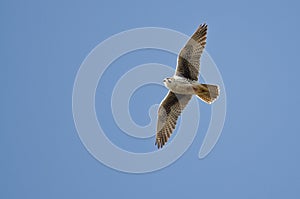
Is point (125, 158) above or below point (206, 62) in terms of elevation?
below

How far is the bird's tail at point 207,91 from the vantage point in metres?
20.8

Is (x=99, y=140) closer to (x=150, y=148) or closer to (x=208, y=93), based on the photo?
(x=150, y=148)

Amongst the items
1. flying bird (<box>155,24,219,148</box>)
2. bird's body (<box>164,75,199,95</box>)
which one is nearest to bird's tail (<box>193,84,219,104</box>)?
flying bird (<box>155,24,219,148</box>)

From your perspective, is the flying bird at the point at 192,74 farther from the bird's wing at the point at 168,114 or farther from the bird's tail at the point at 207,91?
the bird's wing at the point at 168,114

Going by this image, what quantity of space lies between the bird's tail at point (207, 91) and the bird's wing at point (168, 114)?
1007 millimetres

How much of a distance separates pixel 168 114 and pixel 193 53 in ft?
8.61

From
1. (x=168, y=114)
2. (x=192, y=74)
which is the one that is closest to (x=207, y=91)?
(x=192, y=74)

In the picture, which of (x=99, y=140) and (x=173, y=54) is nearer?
(x=99, y=140)

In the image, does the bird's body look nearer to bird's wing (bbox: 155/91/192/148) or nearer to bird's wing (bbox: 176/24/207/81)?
bird's wing (bbox: 176/24/207/81)

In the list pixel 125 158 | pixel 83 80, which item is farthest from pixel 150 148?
pixel 83 80

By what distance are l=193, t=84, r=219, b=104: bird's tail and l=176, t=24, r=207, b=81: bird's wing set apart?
337mm

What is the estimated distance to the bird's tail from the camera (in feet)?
68.3

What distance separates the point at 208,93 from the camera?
21.0m

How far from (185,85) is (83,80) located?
414 cm
